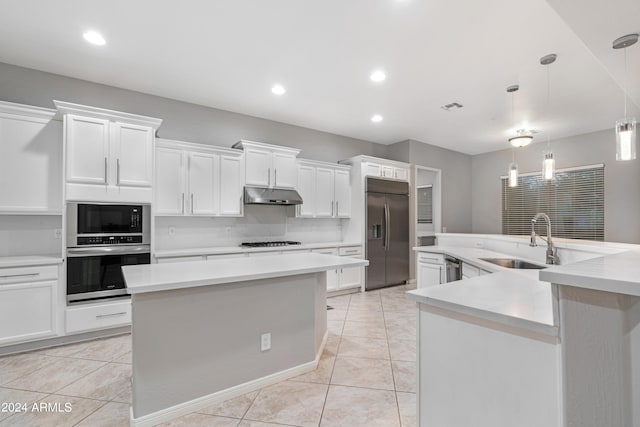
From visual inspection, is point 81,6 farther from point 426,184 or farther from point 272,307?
point 426,184

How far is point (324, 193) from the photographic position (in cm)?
508

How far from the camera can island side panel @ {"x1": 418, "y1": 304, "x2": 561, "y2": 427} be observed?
1022mm

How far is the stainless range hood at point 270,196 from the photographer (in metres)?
4.12

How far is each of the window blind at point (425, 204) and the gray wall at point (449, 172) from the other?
27cm

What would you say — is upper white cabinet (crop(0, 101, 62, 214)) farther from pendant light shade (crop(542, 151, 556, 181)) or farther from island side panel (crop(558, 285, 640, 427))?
pendant light shade (crop(542, 151, 556, 181))

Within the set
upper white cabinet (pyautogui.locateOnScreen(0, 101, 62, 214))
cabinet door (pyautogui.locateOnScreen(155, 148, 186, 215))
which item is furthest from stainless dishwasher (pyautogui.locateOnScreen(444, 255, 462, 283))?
upper white cabinet (pyautogui.locateOnScreen(0, 101, 62, 214))

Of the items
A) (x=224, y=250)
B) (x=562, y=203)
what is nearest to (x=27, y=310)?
(x=224, y=250)

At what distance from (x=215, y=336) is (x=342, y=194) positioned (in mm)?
3693

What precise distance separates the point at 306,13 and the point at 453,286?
2267 mm

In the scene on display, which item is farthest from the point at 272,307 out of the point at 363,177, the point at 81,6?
the point at 363,177

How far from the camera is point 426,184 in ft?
21.4

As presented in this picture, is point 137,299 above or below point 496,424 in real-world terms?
above

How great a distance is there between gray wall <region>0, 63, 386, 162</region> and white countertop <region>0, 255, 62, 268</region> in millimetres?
1660

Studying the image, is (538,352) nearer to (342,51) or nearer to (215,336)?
(215,336)
